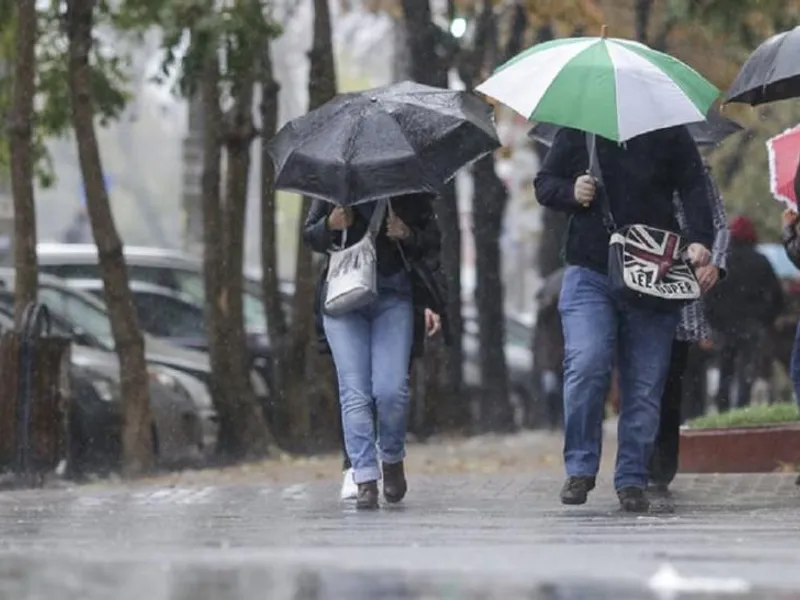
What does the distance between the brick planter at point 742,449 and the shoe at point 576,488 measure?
3.06 metres

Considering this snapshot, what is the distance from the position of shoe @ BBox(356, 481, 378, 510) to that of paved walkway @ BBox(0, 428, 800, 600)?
3.5 inches

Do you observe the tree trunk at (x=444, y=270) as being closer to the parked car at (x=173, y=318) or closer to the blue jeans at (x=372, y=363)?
the parked car at (x=173, y=318)

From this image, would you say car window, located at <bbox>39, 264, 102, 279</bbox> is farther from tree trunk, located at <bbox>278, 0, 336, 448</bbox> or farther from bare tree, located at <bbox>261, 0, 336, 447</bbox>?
tree trunk, located at <bbox>278, 0, 336, 448</bbox>

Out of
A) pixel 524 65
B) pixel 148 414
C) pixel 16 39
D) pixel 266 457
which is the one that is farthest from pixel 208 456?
pixel 524 65

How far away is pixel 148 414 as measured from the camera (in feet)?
54.2

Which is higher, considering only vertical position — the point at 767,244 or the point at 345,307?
the point at 767,244

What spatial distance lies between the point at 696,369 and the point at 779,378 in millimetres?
11986

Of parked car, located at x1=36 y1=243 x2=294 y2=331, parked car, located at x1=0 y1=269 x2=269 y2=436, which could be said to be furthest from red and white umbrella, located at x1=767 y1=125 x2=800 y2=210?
parked car, located at x1=36 y1=243 x2=294 y2=331

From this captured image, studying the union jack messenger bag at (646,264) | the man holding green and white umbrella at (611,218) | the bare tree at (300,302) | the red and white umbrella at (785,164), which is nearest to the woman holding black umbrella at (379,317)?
the man holding green and white umbrella at (611,218)

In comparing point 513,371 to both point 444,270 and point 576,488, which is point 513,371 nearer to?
point 444,270

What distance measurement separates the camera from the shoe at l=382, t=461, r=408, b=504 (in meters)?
11.4

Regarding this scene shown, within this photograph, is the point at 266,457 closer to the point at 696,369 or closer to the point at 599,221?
the point at 696,369

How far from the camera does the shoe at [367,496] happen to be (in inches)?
435

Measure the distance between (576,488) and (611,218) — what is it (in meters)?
1.17
